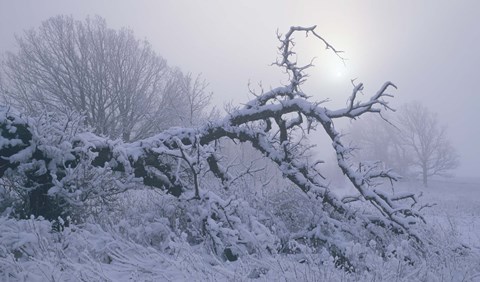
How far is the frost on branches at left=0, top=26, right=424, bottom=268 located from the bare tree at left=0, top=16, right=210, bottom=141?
11584 mm

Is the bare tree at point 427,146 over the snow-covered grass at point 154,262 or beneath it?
→ over

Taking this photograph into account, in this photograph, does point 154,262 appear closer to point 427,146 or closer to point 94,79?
point 94,79

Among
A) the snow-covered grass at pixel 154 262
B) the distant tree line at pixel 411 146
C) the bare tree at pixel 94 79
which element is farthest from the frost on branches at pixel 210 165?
the distant tree line at pixel 411 146

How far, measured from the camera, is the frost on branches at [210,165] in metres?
5.56

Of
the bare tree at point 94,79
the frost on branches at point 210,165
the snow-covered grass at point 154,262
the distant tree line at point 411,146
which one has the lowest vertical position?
the snow-covered grass at point 154,262

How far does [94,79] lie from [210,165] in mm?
13985

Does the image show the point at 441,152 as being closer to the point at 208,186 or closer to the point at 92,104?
the point at 92,104

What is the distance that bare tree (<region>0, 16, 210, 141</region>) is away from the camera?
18375 mm

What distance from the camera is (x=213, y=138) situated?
7328 mm

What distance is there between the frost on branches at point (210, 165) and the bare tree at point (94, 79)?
Answer: 38.0ft

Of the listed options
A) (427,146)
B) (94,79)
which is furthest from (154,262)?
(427,146)

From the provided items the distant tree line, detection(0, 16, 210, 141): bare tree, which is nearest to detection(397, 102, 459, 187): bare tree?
the distant tree line

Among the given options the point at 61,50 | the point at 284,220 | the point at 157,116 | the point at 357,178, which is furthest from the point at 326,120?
the point at 61,50

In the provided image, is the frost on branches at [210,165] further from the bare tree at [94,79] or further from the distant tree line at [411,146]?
the distant tree line at [411,146]
